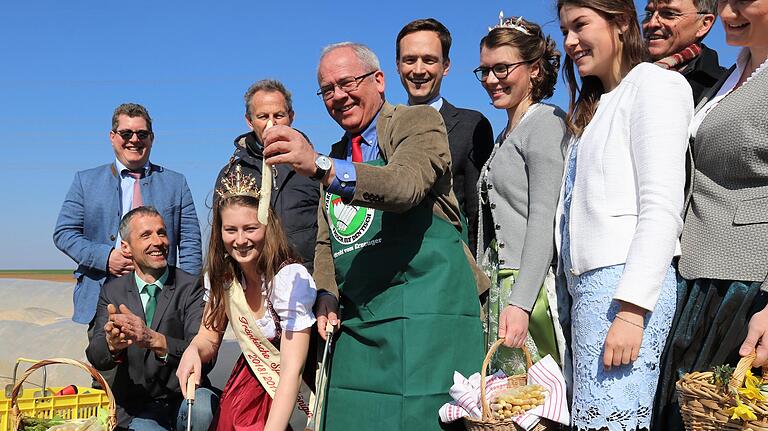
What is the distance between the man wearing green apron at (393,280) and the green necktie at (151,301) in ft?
6.15

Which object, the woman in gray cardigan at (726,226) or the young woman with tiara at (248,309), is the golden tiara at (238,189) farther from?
the woman in gray cardigan at (726,226)

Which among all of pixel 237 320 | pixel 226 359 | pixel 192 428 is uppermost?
pixel 237 320

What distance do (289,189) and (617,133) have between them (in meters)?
2.86

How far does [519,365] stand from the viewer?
3.50 meters

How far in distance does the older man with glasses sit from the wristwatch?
6.63 ft

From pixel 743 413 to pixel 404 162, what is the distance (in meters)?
1.43

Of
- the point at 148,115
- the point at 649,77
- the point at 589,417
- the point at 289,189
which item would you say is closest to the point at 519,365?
the point at 589,417

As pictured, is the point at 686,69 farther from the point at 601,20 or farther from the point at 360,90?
the point at 360,90

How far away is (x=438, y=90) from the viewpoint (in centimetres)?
525

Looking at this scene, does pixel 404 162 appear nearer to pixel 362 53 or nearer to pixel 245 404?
pixel 362 53

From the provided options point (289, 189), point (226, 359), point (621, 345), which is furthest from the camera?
point (226, 359)

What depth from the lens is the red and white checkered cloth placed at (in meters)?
3.00

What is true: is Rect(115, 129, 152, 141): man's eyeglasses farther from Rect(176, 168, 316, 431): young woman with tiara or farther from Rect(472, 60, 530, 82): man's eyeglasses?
Rect(472, 60, 530, 82): man's eyeglasses

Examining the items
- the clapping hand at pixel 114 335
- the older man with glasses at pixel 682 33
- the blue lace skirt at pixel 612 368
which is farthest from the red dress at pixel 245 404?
the older man with glasses at pixel 682 33
